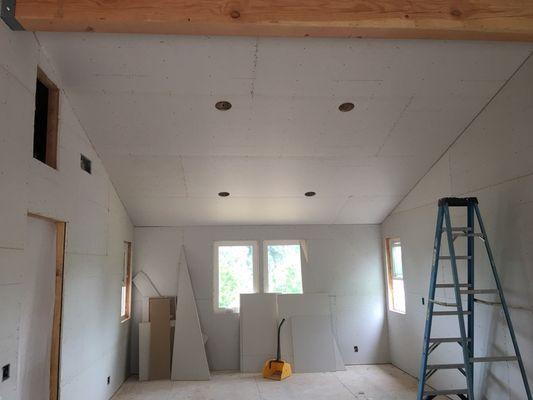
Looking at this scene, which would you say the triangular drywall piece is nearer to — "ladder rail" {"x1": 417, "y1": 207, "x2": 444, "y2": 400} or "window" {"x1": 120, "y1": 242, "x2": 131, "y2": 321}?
"window" {"x1": 120, "y1": 242, "x2": 131, "y2": 321}

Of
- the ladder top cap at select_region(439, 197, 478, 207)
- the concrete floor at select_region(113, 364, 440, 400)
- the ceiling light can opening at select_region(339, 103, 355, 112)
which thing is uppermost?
the ceiling light can opening at select_region(339, 103, 355, 112)

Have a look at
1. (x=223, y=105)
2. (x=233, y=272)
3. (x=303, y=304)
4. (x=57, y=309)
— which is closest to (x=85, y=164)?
(x=57, y=309)

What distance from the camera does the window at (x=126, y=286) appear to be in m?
5.71

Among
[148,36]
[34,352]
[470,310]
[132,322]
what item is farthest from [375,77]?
[132,322]

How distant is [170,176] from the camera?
15.6 feet

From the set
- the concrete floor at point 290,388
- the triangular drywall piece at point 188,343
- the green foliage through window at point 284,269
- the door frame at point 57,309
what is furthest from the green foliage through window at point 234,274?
the door frame at point 57,309

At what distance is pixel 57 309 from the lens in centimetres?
329

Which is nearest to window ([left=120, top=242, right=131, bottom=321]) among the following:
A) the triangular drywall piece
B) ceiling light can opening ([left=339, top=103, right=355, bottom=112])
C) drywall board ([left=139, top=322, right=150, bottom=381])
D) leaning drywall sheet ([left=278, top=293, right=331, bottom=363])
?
drywall board ([left=139, top=322, right=150, bottom=381])

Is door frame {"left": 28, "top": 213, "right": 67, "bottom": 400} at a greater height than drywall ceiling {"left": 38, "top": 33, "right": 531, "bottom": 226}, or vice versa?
drywall ceiling {"left": 38, "top": 33, "right": 531, "bottom": 226}

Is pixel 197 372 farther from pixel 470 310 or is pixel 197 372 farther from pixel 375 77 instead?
pixel 375 77

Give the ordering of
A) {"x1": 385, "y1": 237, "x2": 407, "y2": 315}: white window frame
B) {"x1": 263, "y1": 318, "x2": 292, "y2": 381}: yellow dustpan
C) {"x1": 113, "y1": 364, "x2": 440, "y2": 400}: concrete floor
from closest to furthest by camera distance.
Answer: {"x1": 113, "y1": 364, "x2": 440, "y2": 400}: concrete floor → {"x1": 263, "y1": 318, "x2": 292, "y2": 381}: yellow dustpan → {"x1": 385, "y1": 237, "x2": 407, "y2": 315}: white window frame

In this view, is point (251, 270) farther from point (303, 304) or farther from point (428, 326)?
point (428, 326)

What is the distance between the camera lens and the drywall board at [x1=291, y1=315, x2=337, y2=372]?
18.8 feet

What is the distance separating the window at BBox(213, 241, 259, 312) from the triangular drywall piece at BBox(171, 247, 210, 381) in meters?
0.49
